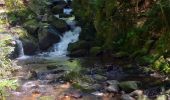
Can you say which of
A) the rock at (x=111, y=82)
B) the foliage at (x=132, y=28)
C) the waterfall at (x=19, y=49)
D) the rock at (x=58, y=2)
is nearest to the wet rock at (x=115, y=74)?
the rock at (x=111, y=82)

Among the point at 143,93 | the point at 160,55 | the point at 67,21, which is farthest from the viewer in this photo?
the point at 67,21

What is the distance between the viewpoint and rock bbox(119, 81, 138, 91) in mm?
10344

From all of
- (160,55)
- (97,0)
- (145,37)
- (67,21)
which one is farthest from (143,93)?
(67,21)

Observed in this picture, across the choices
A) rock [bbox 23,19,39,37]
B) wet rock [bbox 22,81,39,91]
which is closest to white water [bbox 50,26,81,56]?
rock [bbox 23,19,39,37]

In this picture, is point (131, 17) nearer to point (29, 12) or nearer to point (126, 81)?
point (126, 81)

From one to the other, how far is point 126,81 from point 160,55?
1.76 meters

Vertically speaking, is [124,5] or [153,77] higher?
[124,5]

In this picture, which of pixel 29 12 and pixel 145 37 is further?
pixel 29 12

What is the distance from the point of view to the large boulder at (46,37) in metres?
17.2

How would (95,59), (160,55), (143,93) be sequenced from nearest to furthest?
(143,93) → (160,55) → (95,59)

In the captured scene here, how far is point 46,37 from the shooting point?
1733 centimetres

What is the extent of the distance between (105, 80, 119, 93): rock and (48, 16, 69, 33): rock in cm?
785

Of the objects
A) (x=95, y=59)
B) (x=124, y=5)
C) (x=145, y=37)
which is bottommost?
(x=95, y=59)

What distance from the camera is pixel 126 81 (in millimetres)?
10922
